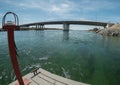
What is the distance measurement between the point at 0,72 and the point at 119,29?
8691cm

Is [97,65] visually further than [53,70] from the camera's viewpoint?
Yes

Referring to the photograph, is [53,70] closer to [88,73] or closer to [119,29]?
[88,73]

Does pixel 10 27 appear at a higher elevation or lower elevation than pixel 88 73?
higher

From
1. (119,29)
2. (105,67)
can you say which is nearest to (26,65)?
(105,67)

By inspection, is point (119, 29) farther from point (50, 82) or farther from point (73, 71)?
point (50, 82)

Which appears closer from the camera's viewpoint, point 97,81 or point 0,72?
point 97,81

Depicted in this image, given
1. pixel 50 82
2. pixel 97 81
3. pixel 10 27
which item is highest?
pixel 10 27

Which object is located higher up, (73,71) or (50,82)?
(50,82)

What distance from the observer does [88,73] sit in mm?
15781

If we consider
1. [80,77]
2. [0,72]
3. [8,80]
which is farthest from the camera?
[0,72]

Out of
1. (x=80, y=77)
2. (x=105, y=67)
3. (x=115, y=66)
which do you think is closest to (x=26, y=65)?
(x=80, y=77)

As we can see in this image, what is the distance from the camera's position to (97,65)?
18.9m

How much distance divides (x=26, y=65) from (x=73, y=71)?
6707mm

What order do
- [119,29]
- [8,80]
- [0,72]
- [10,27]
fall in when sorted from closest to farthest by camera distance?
[10,27]
[8,80]
[0,72]
[119,29]
